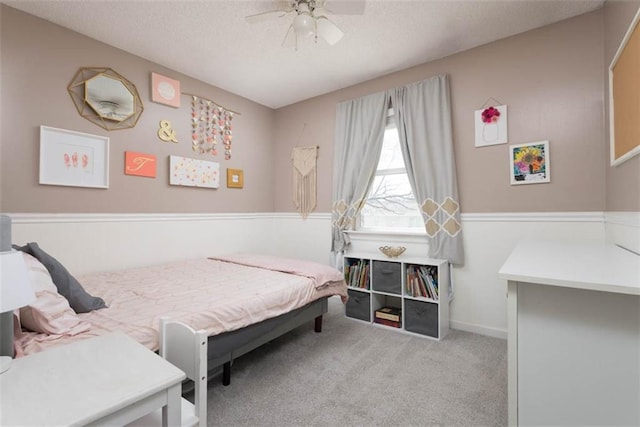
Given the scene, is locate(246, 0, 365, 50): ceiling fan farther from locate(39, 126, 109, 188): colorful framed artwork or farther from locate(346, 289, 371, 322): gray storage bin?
locate(346, 289, 371, 322): gray storage bin

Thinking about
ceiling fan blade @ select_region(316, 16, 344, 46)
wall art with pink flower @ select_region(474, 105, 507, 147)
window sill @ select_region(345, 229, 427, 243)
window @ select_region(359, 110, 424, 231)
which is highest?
ceiling fan blade @ select_region(316, 16, 344, 46)

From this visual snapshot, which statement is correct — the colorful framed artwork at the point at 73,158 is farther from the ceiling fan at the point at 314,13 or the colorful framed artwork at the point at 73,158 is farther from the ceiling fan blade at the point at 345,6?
the ceiling fan blade at the point at 345,6

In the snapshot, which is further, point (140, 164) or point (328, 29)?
point (140, 164)

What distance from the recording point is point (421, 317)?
264 cm

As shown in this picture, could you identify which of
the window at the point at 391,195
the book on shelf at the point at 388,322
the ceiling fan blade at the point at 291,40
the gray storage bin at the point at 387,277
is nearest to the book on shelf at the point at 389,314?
the book on shelf at the point at 388,322

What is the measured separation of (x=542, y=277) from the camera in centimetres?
102

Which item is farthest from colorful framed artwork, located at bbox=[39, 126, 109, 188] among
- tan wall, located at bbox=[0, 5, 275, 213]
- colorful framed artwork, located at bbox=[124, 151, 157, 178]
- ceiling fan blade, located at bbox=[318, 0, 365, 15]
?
ceiling fan blade, located at bbox=[318, 0, 365, 15]

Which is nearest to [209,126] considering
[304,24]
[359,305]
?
[304,24]

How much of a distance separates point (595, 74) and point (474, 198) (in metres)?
1.20

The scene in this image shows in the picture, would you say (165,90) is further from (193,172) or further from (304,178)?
(304,178)

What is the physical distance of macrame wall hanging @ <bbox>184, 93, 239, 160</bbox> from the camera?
3.28 metres

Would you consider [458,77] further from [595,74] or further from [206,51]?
[206,51]

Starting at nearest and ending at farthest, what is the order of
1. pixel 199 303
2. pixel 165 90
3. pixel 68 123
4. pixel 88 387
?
pixel 88 387, pixel 199 303, pixel 68 123, pixel 165 90

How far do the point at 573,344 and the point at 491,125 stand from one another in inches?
80.9
